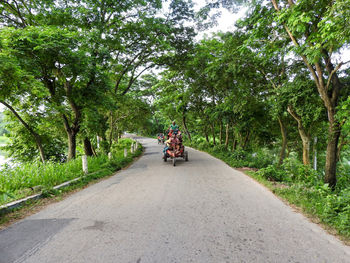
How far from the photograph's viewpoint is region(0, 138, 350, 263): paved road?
94.5 inches

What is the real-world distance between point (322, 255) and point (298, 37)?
22.4ft

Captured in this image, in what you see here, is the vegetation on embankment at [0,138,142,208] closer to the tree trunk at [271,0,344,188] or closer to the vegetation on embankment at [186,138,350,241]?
the vegetation on embankment at [186,138,350,241]

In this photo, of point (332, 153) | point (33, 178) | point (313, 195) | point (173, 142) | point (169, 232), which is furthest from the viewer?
point (173, 142)

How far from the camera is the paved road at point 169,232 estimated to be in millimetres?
2400

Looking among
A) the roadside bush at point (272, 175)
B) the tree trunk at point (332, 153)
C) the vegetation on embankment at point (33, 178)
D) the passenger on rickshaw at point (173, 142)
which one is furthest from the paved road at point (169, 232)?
the passenger on rickshaw at point (173, 142)

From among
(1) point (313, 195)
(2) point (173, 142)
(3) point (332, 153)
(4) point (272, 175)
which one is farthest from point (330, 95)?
(2) point (173, 142)

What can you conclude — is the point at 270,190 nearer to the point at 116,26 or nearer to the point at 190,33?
the point at 190,33

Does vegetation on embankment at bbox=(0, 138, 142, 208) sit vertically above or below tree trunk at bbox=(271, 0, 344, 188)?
below

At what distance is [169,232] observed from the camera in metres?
2.95

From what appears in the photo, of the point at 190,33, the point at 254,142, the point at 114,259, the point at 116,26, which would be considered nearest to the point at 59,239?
the point at 114,259

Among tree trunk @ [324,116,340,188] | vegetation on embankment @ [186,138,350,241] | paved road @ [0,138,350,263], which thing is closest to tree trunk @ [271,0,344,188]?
tree trunk @ [324,116,340,188]

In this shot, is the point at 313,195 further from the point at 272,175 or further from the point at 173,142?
the point at 173,142

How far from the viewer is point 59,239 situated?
9.21 feet

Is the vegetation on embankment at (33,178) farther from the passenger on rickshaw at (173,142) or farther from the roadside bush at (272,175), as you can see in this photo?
the roadside bush at (272,175)
